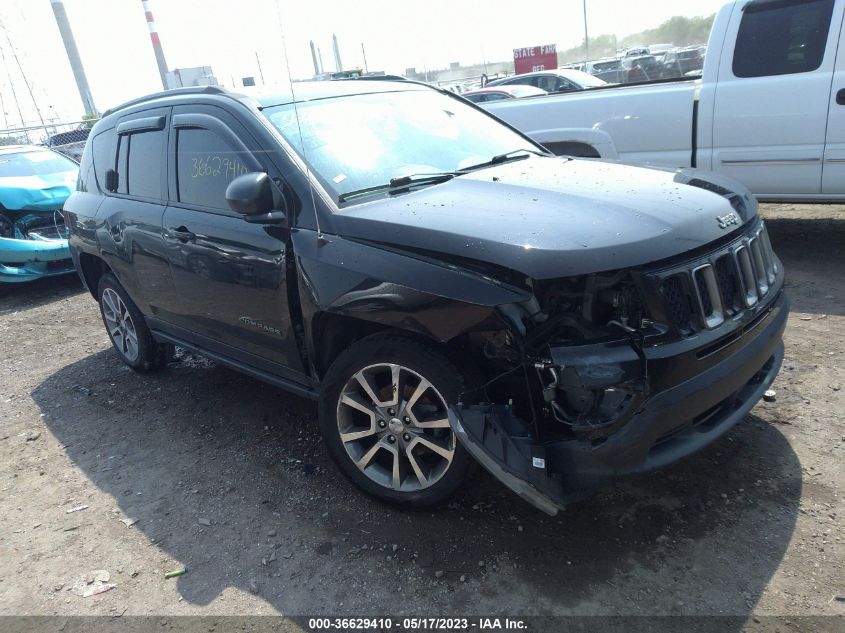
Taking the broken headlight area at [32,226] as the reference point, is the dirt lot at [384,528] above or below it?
below

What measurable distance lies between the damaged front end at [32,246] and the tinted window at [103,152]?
3.32 metres

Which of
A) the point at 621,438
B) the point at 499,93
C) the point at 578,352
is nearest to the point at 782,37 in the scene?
the point at 578,352

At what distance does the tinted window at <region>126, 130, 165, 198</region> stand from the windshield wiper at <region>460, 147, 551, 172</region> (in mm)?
1986

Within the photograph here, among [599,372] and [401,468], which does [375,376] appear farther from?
[599,372]

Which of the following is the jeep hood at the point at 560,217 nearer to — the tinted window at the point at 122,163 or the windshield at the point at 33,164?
the tinted window at the point at 122,163

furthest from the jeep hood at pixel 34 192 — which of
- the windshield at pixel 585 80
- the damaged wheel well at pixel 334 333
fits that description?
the windshield at pixel 585 80

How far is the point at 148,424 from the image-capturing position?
4.36 meters

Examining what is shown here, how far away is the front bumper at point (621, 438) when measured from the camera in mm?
2379

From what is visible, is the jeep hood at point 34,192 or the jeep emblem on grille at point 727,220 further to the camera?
the jeep hood at point 34,192

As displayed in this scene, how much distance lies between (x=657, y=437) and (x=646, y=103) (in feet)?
15.3

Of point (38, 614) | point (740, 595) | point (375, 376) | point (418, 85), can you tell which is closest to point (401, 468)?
point (375, 376)

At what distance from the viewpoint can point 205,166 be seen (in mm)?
3703

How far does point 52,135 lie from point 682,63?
16.6 m

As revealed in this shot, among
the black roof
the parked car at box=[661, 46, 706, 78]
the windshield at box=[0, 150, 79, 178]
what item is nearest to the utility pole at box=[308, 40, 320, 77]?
the black roof
